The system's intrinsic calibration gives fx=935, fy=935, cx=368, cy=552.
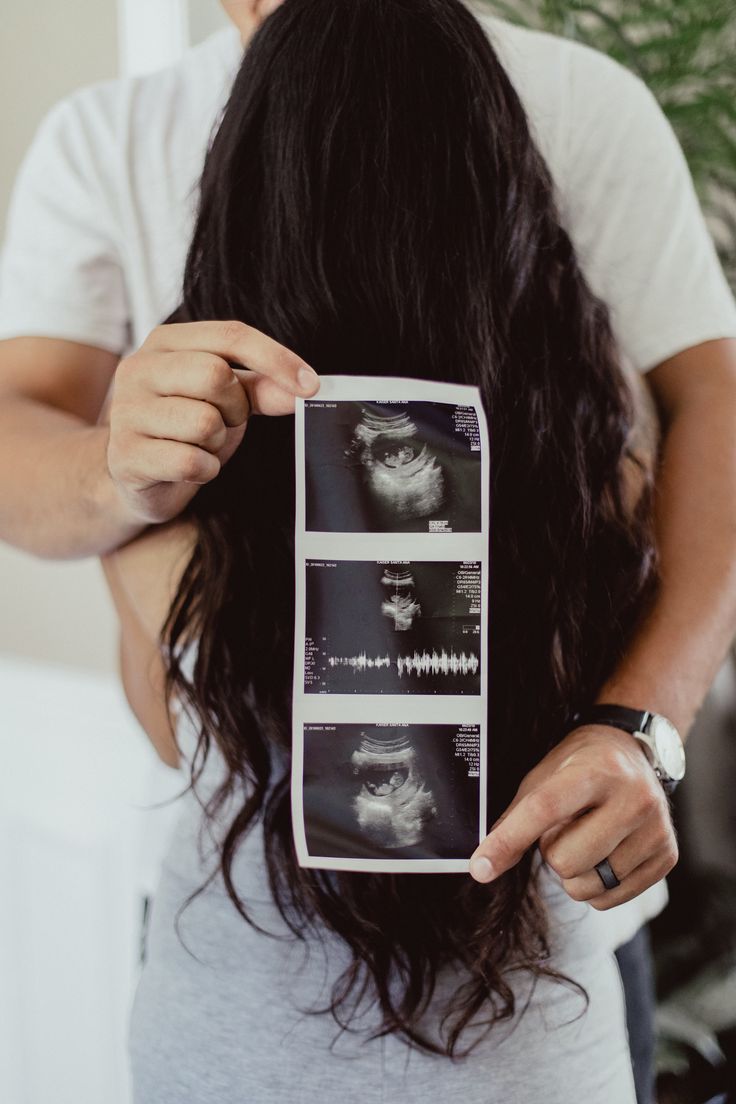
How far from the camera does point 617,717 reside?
626 millimetres

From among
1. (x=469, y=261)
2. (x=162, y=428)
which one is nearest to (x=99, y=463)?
(x=162, y=428)

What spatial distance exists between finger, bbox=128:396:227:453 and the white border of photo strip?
2.0 inches

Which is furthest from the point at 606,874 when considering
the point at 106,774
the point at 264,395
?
the point at 106,774

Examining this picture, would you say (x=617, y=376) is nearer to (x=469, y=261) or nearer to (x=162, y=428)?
(x=469, y=261)

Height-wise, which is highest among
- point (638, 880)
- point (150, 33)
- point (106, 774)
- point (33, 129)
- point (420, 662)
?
point (150, 33)

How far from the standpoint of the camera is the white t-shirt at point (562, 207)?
87 centimetres

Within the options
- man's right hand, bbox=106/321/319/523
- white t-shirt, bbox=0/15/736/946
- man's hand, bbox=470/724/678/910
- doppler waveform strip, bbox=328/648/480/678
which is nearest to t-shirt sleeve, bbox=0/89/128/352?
white t-shirt, bbox=0/15/736/946

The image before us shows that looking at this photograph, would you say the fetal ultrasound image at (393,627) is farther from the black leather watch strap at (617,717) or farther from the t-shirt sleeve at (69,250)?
the t-shirt sleeve at (69,250)

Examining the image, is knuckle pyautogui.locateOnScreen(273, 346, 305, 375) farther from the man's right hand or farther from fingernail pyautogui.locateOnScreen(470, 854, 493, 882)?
fingernail pyautogui.locateOnScreen(470, 854, 493, 882)

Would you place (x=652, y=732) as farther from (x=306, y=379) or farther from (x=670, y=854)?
(x=306, y=379)

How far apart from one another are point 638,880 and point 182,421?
39 cm

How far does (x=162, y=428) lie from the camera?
519 mm

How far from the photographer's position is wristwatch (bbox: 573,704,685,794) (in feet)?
2.00

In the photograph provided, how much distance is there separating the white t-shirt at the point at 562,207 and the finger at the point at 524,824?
0.39 metres
